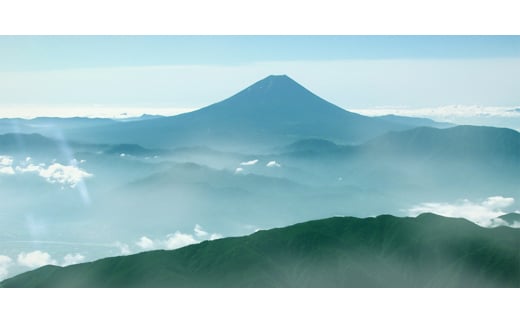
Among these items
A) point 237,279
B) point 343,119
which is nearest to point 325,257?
point 237,279

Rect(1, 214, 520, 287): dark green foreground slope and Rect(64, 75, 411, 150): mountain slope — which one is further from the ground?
Rect(64, 75, 411, 150): mountain slope

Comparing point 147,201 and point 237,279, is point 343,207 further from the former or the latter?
point 147,201

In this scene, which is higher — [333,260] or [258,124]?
[258,124]

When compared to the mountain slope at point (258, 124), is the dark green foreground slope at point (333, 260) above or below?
below

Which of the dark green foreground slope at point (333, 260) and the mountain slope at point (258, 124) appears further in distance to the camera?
the mountain slope at point (258, 124)
